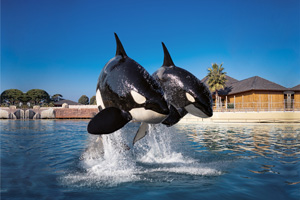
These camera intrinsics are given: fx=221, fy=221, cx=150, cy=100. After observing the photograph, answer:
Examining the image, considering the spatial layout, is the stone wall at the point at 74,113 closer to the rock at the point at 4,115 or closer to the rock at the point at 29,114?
the rock at the point at 29,114

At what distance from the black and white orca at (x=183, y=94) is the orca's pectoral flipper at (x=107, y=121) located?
5.18ft

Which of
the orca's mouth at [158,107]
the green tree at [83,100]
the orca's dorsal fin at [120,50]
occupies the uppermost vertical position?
the green tree at [83,100]

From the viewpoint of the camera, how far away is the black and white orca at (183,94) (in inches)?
195

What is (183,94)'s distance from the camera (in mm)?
5012

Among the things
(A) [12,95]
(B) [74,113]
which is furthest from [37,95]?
(B) [74,113]

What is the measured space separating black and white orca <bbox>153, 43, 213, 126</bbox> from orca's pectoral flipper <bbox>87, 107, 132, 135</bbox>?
1.58m

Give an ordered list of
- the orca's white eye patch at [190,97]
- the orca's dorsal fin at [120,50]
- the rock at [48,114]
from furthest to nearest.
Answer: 1. the rock at [48,114]
2. the orca's white eye patch at [190,97]
3. the orca's dorsal fin at [120,50]

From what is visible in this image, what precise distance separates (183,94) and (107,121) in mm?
2168

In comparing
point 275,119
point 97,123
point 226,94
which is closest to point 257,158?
point 97,123

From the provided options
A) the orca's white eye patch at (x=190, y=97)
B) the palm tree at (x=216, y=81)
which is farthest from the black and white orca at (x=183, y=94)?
the palm tree at (x=216, y=81)

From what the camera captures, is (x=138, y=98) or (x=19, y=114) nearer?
(x=138, y=98)

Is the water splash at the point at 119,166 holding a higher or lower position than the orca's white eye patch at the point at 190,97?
lower

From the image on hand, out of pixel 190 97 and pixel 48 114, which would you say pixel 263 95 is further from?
pixel 48 114

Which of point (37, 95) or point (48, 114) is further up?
point (37, 95)
